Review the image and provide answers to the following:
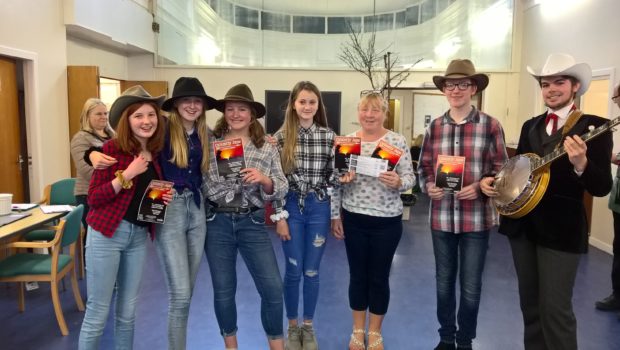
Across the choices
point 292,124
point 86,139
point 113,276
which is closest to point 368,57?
point 86,139

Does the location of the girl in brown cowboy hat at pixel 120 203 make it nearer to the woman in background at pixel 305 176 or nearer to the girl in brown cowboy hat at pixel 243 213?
the girl in brown cowboy hat at pixel 243 213

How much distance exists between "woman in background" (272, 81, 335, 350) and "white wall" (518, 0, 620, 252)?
399 centimetres

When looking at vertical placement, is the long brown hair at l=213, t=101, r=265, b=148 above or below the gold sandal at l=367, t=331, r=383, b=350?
above

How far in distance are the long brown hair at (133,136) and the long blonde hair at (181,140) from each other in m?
0.05

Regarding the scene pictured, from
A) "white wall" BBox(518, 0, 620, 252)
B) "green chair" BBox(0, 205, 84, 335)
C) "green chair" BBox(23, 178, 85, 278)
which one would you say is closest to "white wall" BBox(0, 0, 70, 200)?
"green chair" BBox(23, 178, 85, 278)

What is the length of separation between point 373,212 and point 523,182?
0.79m

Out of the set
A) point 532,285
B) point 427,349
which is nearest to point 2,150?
point 427,349

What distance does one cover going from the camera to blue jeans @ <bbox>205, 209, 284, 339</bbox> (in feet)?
7.08

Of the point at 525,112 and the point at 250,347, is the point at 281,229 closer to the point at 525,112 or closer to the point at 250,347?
the point at 250,347

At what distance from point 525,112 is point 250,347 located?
6.76 metres

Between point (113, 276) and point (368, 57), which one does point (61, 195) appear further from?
point (368, 57)

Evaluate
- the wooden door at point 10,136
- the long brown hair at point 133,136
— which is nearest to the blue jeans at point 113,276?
the long brown hair at point 133,136

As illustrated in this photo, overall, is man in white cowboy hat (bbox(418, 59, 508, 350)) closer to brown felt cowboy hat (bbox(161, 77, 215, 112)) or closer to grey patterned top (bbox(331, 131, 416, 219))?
grey patterned top (bbox(331, 131, 416, 219))

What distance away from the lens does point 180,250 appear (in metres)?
2.02
